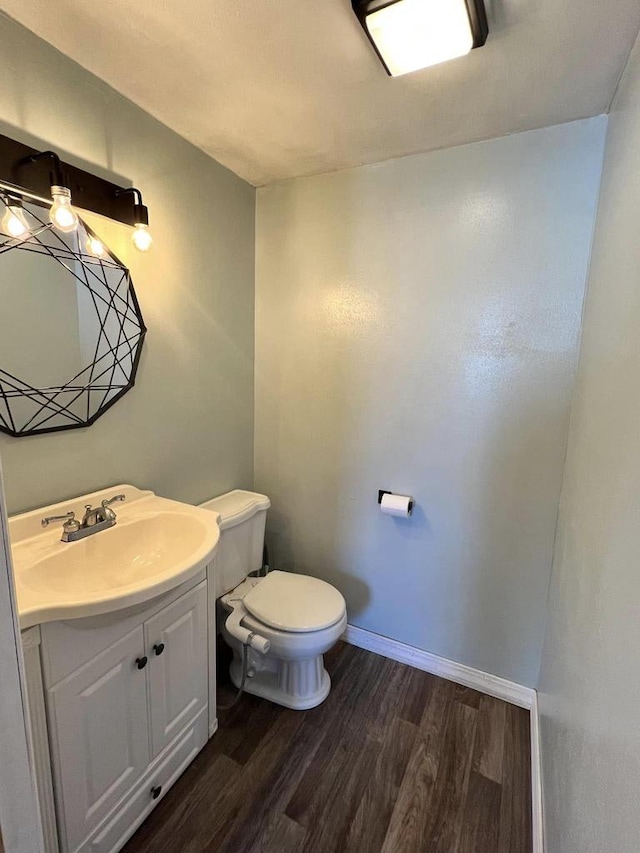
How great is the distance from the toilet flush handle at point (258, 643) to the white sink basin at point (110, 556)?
52cm

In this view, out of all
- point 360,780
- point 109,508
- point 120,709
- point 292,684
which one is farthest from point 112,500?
point 360,780

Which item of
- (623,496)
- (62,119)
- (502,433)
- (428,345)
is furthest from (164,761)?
(62,119)

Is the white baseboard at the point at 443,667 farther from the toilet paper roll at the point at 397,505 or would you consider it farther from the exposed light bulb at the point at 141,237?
the exposed light bulb at the point at 141,237

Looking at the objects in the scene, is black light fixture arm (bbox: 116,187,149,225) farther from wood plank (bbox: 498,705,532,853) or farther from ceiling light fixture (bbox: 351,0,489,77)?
wood plank (bbox: 498,705,532,853)

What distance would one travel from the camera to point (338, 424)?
6.54 ft

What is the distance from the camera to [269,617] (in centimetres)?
161

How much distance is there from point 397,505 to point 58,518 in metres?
1.29

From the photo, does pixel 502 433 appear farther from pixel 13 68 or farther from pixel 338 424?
pixel 13 68

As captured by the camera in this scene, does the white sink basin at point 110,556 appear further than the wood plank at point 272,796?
No

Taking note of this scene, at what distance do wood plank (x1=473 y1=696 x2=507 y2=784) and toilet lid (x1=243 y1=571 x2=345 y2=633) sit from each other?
720mm

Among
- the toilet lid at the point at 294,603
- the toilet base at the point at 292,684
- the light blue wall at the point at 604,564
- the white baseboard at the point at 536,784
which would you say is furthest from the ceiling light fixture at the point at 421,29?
the white baseboard at the point at 536,784

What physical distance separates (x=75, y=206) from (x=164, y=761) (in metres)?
1.79

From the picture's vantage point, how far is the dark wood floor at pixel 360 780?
1267 millimetres

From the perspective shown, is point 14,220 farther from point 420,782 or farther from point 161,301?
point 420,782
